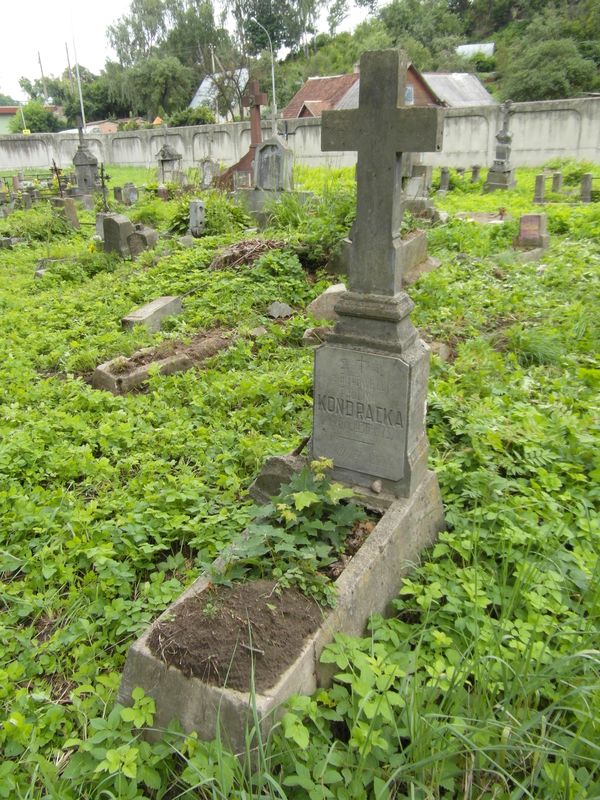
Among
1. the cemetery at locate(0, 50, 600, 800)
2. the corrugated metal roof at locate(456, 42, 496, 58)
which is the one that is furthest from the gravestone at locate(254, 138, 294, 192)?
the corrugated metal roof at locate(456, 42, 496, 58)

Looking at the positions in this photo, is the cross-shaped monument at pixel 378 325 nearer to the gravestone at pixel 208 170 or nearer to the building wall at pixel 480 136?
the building wall at pixel 480 136

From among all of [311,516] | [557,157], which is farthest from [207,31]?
[311,516]

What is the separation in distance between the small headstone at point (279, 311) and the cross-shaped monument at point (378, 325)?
357 cm

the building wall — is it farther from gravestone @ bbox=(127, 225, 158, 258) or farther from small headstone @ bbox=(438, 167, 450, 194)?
gravestone @ bbox=(127, 225, 158, 258)

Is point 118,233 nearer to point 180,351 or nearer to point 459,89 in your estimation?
point 180,351

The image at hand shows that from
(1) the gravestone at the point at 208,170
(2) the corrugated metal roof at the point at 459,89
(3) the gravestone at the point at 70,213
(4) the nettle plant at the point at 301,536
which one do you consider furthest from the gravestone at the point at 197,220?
(2) the corrugated metal roof at the point at 459,89

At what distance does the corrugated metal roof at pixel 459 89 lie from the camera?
3459cm

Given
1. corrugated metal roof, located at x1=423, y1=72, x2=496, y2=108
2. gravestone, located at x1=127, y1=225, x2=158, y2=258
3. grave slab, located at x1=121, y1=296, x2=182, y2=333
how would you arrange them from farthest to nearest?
corrugated metal roof, located at x1=423, y1=72, x2=496, y2=108 → gravestone, located at x1=127, y1=225, x2=158, y2=258 → grave slab, located at x1=121, y1=296, x2=182, y2=333

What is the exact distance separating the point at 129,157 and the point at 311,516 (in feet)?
117

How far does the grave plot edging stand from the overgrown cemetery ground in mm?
61

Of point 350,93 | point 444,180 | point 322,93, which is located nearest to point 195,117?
point 322,93

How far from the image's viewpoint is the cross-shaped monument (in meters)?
2.74

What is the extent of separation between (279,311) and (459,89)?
3560 centimetres

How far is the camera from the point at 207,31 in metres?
55.0
